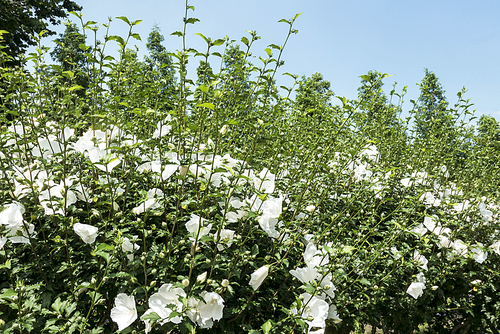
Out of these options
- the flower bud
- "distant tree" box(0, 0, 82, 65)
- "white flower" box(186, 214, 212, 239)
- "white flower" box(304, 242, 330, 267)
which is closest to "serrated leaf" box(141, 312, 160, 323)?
"white flower" box(186, 214, 212, 239)

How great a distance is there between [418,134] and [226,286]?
4.31 meters

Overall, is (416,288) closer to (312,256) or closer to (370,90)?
(312,256)

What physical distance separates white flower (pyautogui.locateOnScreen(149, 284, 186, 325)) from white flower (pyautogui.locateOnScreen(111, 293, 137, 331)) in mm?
164

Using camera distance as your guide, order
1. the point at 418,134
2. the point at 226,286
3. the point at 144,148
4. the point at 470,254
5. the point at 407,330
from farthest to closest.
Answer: the point at 418,134 < the point at 407,330 < the point at 470,254 < the point at 144,148 < the point at 226,286

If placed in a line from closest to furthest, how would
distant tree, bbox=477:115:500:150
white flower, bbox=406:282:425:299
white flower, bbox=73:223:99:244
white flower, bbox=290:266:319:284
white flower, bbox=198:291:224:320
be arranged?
white flower, bbox=198:291:224:320
white flower, bbox=73:223:99:244
white flower, bbox=290:266:319:284
white flower, bbox=406:282:425:299
distant tree, bbox=477:115:500:150

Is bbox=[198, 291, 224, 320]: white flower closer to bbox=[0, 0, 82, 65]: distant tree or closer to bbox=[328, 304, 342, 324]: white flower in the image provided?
bbox=[328, 304, 342, 324]: white flower

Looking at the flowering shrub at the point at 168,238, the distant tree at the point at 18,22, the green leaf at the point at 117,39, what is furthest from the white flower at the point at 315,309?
the distant tree at the point at 18,22

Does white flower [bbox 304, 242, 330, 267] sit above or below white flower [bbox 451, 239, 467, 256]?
below

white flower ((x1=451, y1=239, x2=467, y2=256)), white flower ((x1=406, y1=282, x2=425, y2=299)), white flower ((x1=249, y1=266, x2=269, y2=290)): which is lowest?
white flower ((x1=249, y1=266, x2=269, y2=290))

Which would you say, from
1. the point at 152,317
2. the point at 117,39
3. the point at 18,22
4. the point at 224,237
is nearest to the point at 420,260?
the point at 224,237

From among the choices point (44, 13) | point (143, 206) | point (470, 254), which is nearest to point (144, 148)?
point (143, 206)

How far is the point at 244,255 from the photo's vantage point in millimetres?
1821

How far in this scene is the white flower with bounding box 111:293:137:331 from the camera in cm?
163

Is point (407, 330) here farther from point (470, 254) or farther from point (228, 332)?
point (228, 332)
